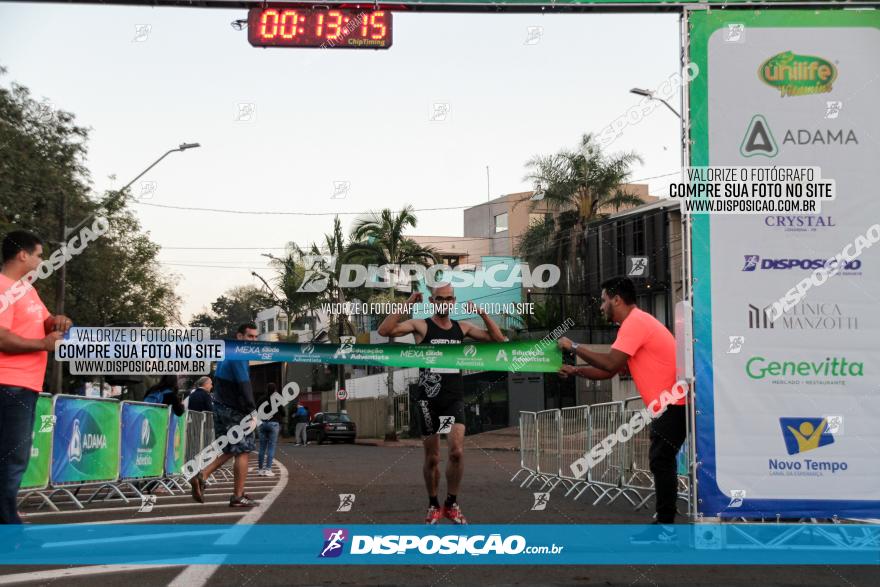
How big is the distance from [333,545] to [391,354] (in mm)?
7754

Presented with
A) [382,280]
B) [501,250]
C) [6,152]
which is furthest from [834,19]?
[501,250]

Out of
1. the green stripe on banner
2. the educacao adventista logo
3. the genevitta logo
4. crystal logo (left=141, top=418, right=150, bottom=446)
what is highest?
the genevitta logo

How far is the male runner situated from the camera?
8633 mm

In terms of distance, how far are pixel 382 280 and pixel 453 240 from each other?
20.4 metres

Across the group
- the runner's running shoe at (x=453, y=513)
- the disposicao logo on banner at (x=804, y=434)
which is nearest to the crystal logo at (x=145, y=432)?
the runner's running shoe at (x=453, y=513)

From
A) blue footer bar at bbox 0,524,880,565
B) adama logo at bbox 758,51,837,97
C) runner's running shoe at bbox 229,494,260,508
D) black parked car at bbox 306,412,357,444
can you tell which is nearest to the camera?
blue footer bar at bbox 0,524,880,565

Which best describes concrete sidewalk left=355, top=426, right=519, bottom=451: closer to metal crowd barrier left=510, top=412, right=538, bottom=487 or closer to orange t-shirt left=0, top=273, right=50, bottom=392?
metal crowd barrier left=510, top=412, right=538, bottom=487

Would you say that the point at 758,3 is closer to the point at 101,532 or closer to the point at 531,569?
the point at 531,569

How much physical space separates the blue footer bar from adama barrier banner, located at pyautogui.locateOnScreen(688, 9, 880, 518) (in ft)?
0.76

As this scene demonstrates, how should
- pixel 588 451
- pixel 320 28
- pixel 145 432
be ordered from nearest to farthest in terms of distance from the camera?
1. pixel 320 28
2. pixel 588 451
3. pixel 145 432

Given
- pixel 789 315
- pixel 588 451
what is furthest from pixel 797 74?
pixel 588 451

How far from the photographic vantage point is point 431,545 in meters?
6.60

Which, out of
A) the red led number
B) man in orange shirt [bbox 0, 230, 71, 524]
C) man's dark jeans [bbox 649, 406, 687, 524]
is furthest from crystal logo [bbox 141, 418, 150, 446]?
man's dark jeans [bbox 649, 406, 687, 524]

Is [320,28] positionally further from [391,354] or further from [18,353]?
[391,354]
